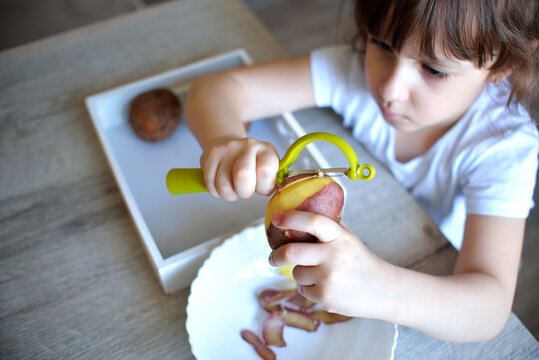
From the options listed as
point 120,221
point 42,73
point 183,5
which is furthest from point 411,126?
point 42,73

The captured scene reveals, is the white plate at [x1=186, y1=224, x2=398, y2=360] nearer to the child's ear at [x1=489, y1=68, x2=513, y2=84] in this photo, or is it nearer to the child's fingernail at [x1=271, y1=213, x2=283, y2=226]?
the child's fingernail at [x1=271, y1=213, x2=283, y2=226]

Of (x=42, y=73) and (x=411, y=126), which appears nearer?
(x=411, y=126)

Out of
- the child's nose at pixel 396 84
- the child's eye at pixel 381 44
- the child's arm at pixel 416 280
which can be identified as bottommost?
the child's arm at pixel 416 280

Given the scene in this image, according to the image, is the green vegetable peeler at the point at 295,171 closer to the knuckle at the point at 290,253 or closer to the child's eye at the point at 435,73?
the knuckle at the point at 290,253

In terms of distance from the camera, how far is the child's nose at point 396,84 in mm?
583

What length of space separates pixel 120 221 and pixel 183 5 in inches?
21.1

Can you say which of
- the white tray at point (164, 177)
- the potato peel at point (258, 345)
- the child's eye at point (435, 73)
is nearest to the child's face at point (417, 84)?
the child's eye at point (435, 73)

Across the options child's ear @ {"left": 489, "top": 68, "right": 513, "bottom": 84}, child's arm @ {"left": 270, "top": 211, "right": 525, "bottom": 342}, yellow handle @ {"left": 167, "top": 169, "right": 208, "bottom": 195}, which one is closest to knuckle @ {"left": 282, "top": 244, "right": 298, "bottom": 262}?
child's arm @ {"left": 270, "top": 211, "right": 525, "bottom": 342}

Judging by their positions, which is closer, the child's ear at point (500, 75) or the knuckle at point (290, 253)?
the knuckle at point (290, 253)

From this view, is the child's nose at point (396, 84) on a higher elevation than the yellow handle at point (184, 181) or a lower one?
higher

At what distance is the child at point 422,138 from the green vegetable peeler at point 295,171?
0.01 meters

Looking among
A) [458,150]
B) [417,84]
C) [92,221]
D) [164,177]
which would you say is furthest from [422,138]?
[92,221]

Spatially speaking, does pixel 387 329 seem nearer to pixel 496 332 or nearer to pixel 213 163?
pixel 496 332

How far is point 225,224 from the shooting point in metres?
0.64
